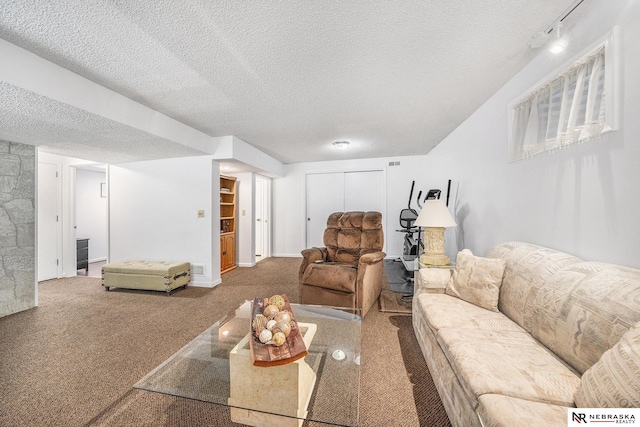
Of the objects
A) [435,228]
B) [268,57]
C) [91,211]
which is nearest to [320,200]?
[435,228]

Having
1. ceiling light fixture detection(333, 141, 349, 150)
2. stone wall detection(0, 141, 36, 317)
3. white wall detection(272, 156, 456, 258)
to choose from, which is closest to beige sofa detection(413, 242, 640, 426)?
ceiling light fixture detection(333, 141, 349, 150)

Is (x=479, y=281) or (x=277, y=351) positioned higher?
(x=479, y=281)

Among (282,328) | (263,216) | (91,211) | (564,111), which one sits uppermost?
(564,111)

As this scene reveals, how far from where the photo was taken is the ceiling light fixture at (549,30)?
4.53 ft

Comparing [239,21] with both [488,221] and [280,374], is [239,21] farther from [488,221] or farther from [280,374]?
[488,221]

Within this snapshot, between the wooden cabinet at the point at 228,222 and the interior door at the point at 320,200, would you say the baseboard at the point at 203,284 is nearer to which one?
the wooden cabinet at the point at 228,222

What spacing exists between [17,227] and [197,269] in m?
2.00

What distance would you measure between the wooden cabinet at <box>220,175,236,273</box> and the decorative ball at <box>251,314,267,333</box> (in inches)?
143

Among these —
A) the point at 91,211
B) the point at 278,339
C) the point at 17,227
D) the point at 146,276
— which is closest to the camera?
the point at 278,339

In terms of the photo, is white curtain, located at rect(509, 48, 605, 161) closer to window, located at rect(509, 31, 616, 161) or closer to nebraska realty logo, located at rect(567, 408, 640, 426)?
window, located at rect(509, 31, 616, 161)

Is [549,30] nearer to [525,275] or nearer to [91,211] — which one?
[525,275]

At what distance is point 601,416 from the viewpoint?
0.79m

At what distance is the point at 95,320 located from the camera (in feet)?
8.52

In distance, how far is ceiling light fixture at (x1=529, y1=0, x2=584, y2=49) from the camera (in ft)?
4.53
